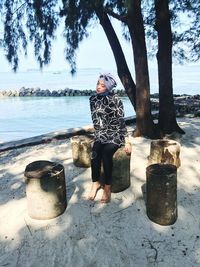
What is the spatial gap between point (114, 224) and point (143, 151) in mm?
1880

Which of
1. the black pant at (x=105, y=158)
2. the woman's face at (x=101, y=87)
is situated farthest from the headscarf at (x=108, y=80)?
the black pant at (x=105, y=158)

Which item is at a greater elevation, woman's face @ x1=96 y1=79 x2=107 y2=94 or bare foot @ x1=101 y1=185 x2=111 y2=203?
woman's face @ x1=96 y1=79 x2=107 y2=94

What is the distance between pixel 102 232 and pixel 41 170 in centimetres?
89

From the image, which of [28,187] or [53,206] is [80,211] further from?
[28,187]

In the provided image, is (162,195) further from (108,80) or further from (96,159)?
(108,80)

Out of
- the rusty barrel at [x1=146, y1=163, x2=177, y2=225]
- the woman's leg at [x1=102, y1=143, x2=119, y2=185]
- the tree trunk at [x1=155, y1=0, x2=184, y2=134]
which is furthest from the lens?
the tree trunk at [x1=155, y1=0, x2=184, y2=134]

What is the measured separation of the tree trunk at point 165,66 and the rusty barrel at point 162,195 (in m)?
2.90

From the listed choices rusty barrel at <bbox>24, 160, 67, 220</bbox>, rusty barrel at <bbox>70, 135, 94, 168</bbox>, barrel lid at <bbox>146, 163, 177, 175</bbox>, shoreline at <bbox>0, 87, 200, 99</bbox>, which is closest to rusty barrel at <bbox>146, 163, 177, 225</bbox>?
barrel lid at <bbox>146, 163, 177, 175</bbox>

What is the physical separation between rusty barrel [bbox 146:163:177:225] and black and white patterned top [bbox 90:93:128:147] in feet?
1.88

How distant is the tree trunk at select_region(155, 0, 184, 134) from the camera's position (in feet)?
20.4

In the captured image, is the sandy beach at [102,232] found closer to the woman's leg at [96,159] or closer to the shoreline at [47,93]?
the woman's leg at [96,159]

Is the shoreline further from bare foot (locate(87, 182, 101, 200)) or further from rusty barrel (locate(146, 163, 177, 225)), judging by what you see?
rusty barrel (locate(146, 163, 177, 225))

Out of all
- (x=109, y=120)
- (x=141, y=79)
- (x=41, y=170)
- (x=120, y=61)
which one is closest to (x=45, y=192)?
(x=41, y=170)

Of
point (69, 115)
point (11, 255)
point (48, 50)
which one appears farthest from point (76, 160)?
point (69, 115)
